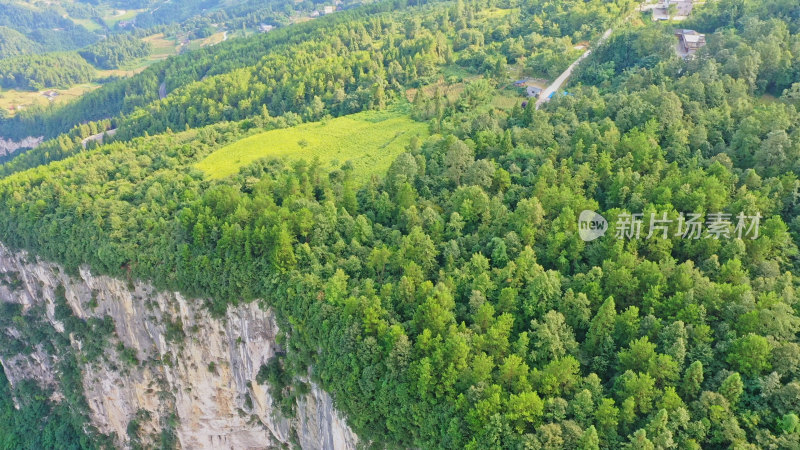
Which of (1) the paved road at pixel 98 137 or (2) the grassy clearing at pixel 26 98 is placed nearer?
(1) the paved road at pixel 98 137

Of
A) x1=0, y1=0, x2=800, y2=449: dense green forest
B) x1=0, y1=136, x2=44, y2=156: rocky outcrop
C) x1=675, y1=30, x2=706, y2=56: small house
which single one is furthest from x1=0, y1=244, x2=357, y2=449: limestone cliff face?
x1=0, y1=136, x2=44, y2=156: rocky outcrop

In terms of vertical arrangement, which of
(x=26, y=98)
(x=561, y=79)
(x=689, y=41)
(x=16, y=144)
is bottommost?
(x=16, y=144)

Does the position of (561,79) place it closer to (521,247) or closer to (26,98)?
(521,247)

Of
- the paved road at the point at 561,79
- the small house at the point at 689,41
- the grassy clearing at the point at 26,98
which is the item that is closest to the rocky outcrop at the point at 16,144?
the grassy clearing at the point at 26,98

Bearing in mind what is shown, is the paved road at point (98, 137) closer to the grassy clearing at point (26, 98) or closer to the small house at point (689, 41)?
the grassy clearing at point (26, 98)

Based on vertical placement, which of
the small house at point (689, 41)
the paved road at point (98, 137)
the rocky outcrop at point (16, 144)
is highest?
the small house at point (689, 41)

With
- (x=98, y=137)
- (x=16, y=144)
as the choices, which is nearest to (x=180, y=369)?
(x=98, y=137)

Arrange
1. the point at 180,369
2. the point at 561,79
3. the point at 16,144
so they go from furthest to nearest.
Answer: the point at 16,144, the point at 561,79, the point at 180,369

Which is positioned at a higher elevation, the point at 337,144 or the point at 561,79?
the point at 561,79
